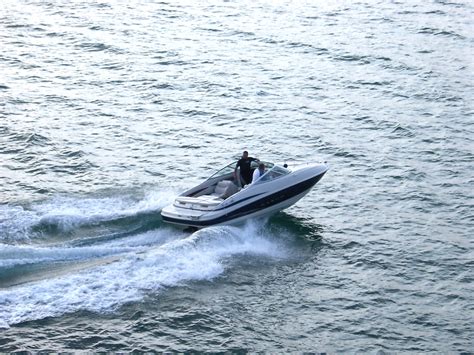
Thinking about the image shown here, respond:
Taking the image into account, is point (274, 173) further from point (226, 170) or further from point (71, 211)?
point (71, 211)

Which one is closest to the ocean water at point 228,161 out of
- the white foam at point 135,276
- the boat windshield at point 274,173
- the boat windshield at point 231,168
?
the white foam at point 135,276

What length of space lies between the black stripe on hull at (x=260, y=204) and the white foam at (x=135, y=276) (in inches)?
12.5

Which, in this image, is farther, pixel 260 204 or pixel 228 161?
pixel 228 161

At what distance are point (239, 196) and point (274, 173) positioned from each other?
1528mm

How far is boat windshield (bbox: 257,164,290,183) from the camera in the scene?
28.9 meters

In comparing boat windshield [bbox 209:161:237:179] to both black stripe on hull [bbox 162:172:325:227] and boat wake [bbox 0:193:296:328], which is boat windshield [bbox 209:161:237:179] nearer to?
black stripe on hull [bbox 162:172:325:227]

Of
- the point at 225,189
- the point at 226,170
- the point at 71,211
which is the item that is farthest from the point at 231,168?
the point at 71,211

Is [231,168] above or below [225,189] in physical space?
above

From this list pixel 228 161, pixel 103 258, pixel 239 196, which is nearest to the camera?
pixel 103 258

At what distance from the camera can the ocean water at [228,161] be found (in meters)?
24.0

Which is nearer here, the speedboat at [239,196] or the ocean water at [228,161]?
the ocean water at [228,161]

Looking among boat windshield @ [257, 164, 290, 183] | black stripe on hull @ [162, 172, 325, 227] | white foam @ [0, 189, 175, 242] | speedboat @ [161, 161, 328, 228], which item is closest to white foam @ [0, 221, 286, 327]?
black stripe on hull @ [162, 172, 325, 227]

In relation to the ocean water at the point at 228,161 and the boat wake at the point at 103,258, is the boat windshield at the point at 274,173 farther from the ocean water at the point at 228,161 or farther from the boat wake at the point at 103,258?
the ocean water at the point at 228,161

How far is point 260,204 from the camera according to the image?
28.7m
